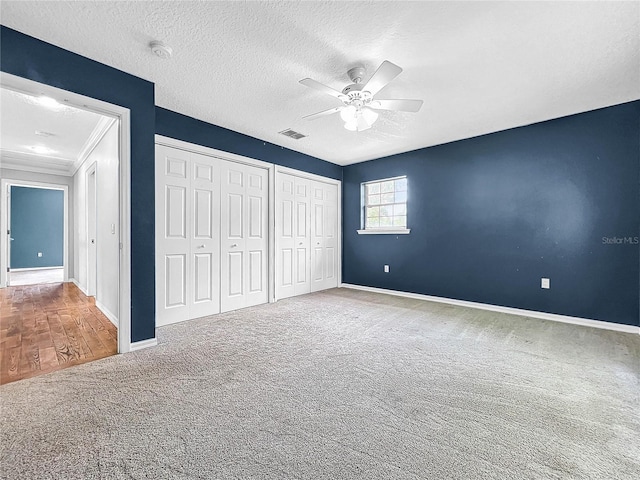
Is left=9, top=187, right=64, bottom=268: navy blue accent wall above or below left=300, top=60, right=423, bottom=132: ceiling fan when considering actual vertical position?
below

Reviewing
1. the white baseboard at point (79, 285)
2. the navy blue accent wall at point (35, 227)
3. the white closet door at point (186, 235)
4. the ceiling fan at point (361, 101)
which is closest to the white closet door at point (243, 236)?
the white closet door at point (186, 235)

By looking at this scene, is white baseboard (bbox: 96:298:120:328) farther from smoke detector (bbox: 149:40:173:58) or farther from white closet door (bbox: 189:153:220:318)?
smoke detector (bbox: 149:40:173:58)

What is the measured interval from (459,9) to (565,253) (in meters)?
3.14

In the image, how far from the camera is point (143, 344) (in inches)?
104

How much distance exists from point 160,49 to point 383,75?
1719mm

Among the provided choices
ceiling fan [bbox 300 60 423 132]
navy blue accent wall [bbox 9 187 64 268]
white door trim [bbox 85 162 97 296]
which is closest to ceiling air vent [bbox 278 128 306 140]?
ceiling fan [bbox 300 60 423 132]

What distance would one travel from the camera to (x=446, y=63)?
2.41 m

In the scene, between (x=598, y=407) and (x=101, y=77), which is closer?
(x=598, y=407)

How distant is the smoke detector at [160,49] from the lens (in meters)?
2.18

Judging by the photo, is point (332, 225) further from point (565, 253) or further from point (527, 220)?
point (565, 253)

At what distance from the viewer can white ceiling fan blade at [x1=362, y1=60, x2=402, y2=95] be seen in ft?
6.66

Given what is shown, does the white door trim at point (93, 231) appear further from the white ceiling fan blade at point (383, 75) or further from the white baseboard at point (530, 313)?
the white baseboard at point (530, 313)

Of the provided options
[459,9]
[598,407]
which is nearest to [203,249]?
[459,9]

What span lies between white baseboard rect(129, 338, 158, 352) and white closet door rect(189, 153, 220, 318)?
2.68ft
